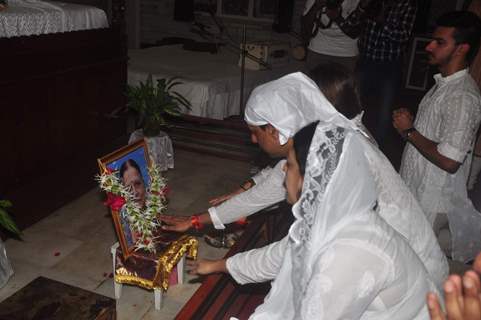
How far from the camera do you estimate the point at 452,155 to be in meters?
2.45

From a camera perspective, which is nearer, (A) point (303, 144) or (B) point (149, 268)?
(A) point (303, 144)

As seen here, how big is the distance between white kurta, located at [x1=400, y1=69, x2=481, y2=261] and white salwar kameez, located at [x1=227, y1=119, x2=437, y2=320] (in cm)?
127

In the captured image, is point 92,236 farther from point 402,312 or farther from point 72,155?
point 402,312

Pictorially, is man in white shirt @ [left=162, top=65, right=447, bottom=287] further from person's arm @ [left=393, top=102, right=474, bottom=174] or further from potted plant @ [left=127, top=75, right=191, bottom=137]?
potted plant @ [left=127, top=75, right=191, bottom=137]

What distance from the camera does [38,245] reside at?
10.8 ft

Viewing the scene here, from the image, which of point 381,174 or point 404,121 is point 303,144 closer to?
point 381,174

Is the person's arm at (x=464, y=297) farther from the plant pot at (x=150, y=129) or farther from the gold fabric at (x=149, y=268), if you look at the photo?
the plant pot at (x=150, y=129)

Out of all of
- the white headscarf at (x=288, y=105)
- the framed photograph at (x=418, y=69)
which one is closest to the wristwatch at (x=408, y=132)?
the white headscarf at (x=288, y=105)

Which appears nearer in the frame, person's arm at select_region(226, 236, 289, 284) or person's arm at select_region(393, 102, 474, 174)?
A: person's arm at select_region(226, 236, 289, 284)

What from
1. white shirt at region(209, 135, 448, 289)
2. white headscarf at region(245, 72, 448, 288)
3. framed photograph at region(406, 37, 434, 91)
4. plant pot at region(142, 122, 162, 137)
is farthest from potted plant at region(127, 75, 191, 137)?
framed photograph at region(406, 37, 434, 91)

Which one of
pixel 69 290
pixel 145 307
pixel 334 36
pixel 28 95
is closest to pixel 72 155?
pixel 28 95

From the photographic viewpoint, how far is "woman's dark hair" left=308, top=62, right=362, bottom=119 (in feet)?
7.12

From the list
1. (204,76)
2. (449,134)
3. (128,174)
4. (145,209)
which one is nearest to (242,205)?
(145,209)

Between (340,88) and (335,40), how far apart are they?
2.18m
